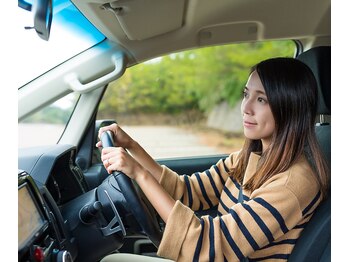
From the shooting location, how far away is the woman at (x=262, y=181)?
1234mm

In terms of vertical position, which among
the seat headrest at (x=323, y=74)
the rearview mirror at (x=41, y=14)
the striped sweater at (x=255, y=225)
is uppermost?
the rearview mirror at (x=41, y=14)

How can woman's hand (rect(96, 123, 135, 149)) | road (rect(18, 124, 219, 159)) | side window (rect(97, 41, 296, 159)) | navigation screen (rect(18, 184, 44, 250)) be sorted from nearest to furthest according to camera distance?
1. navigation screen (rect(18, 184, 44, 250))
2. woman's hand (rect(96, 123, 135, 149))
3. road (rect(18, 124, 219, 159))
4. side window (rect(97, 41, 296, 159))

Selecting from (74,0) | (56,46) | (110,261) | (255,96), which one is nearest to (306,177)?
(255,96)

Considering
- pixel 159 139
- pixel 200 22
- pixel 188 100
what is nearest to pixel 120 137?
pixel 200 22

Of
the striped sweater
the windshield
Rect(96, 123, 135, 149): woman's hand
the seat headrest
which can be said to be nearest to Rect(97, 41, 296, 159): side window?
the windshield

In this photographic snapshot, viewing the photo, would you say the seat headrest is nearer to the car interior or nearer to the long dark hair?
the car interior

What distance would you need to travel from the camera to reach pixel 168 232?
1219 millimetres

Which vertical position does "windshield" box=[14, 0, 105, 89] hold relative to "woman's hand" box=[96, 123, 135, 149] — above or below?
above

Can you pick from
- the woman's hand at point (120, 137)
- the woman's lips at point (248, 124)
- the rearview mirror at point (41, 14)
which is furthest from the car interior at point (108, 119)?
the woman's lips at point (248, 124)

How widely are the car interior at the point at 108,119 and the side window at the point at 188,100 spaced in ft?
0.64

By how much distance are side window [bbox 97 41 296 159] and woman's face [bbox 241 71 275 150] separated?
86cm

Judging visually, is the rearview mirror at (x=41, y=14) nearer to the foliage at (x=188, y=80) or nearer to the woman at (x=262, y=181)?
the woman at (x=262, y=181)

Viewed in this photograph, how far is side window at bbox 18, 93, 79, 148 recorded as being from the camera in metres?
1.81
